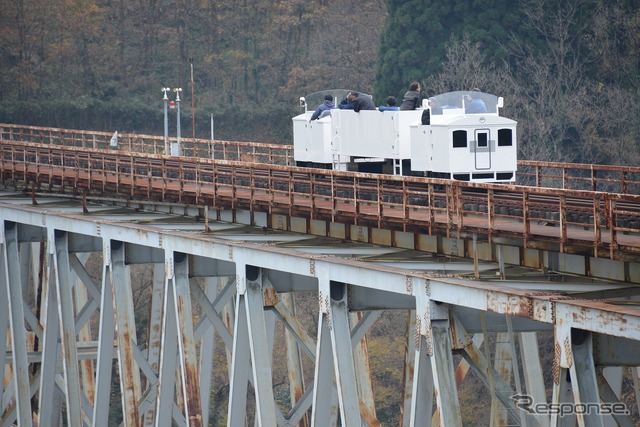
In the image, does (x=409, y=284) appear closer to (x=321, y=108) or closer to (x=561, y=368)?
(x=561, y=368)

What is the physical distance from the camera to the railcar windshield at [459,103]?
1215 inches

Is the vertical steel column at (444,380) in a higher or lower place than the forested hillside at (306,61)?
lower

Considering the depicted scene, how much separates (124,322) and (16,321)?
4.64 m

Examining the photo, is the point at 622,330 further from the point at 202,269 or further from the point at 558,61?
the point at 558,61

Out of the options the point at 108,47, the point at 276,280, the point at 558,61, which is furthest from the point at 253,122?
the point at 276,280

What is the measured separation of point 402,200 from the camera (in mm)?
32188

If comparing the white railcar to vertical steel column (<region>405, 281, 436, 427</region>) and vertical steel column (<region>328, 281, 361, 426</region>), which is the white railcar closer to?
vertical steel column (<region>328, 281, 361, 426</region>)

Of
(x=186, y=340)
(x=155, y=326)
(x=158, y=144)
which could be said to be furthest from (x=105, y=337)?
(x=158, y=144)

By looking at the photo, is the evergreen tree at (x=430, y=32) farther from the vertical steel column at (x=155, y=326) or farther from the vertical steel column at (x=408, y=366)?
the vertical steel column at (x=408, y=366)

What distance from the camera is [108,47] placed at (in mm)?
86500

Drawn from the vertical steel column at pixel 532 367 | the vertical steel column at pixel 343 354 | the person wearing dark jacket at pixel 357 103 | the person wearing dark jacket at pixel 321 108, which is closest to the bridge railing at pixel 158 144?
the person wearing dark jacket at pixel 321 108

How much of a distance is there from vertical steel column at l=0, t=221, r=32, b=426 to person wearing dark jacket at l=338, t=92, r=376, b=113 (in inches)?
334

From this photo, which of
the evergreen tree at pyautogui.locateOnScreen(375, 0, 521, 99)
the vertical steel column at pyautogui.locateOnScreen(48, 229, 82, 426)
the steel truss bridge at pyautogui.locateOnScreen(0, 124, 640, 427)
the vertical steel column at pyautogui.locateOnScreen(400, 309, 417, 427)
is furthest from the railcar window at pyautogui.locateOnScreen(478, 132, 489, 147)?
the evergreen tree at pyautogui.locateOnScreen(375, 0, 521, 99)

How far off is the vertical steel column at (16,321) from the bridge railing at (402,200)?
2.12 metres
